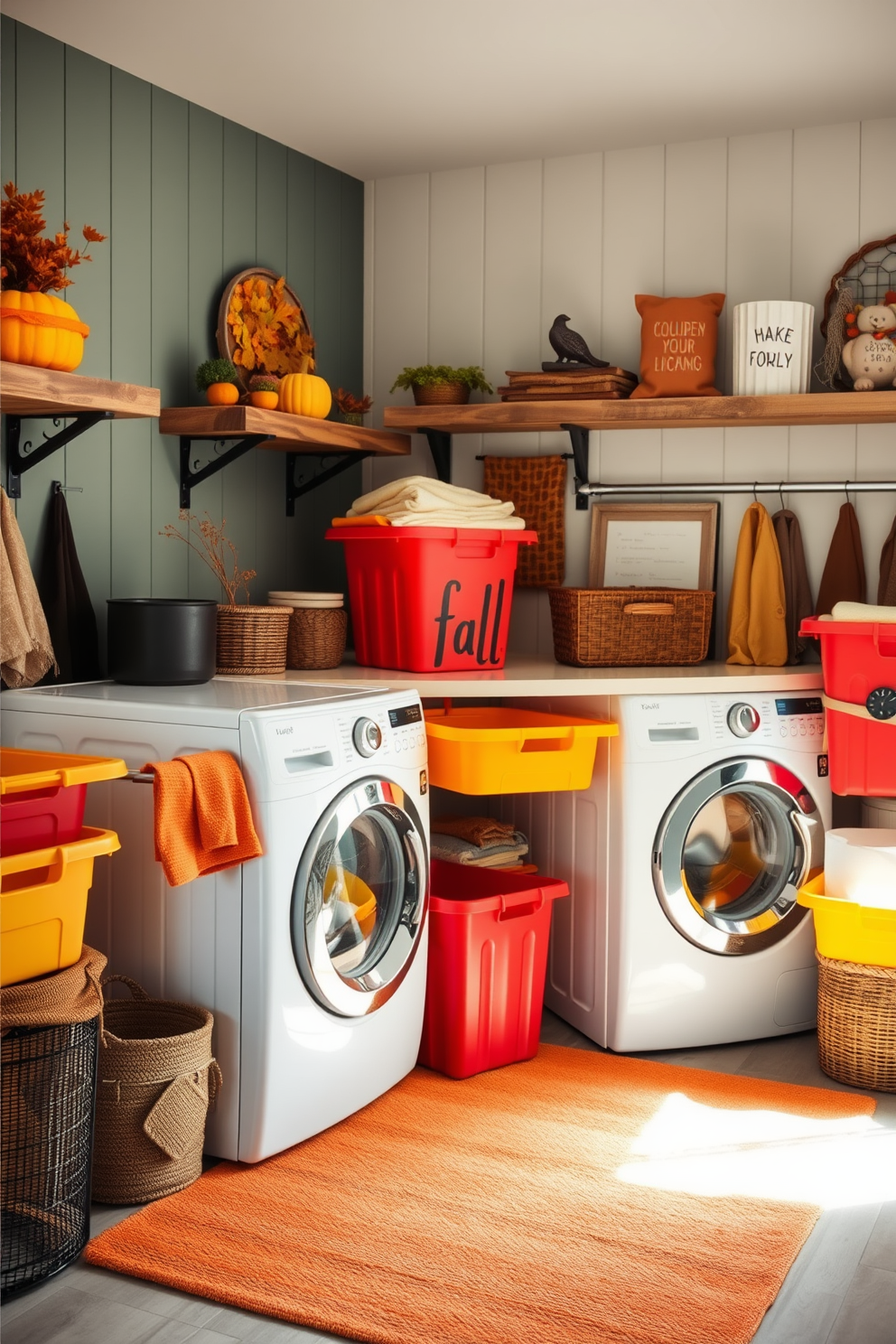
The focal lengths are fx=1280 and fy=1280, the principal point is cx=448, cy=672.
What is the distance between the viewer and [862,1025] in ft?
9.36

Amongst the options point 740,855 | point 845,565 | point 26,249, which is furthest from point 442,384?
point 740,855

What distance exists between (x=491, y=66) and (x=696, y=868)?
6.42ft

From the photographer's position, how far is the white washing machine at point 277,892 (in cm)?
238

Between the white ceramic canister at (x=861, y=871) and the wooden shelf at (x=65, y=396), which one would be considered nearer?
the wooden shelf at (x=65, y=396)

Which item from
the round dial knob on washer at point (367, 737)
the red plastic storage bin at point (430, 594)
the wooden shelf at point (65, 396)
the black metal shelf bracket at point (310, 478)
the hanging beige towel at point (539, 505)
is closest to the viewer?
the wooden shelf at point (65, 396)

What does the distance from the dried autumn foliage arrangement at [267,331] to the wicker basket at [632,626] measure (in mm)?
957

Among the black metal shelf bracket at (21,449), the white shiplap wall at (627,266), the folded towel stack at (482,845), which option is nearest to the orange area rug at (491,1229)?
the folded towel stack at (482,845)

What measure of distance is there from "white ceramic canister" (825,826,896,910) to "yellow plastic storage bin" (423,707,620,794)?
0.57m

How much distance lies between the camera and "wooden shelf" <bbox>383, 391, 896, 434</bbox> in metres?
Result: 3.22

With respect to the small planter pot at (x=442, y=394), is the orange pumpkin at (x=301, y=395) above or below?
below

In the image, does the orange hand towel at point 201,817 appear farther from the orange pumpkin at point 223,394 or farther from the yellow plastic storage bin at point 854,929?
the yellow plastic storage bin at point 854,929

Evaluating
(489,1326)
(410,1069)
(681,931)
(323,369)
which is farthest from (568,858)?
(323,369)

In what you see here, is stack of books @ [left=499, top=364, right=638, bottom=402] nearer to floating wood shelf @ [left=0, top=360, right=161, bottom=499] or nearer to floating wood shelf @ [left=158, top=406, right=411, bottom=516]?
floating wood shelf @ [left=158, top=406, right=411, bottom=516]

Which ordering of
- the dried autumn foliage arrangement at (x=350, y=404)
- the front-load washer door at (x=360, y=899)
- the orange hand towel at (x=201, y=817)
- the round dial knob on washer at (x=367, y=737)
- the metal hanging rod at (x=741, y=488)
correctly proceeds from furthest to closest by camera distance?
1. the dried autumn foliage arrangement at (x=350, y=404)
2. the metal hanging rod at (x=741, y=488)
3. the round dial knob on washer at (x=367, y=737)
4. the front-load washer door at (x=360, y=899)
5. the orange hand towel at (x=201, y=817)
